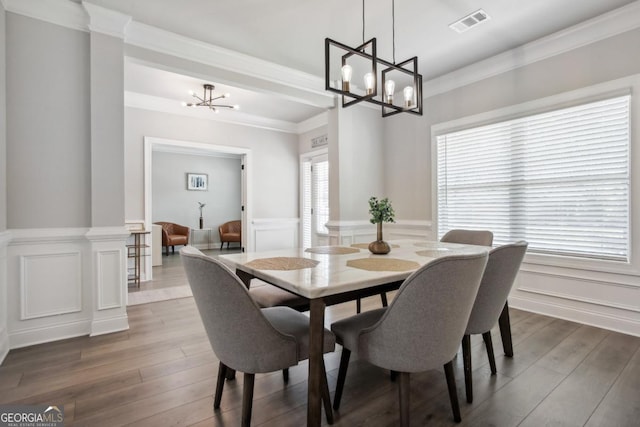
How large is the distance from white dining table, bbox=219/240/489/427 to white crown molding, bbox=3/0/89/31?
2.33 metres

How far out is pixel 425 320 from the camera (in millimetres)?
1270

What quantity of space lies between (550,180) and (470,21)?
65.4 inches

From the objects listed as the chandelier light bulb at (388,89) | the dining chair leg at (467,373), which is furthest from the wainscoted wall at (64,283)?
the dining chair leg at (467,373)

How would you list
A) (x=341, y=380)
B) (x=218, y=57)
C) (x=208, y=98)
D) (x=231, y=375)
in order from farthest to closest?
(x=208, y=98)
(x=218, y=57)
(x=231, y=375)
(x=341, y=380)

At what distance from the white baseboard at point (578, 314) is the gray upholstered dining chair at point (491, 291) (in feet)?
5.49

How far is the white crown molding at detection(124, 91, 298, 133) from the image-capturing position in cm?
465

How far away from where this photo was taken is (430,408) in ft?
5.39

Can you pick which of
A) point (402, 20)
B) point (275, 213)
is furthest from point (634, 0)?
point (275, 213)

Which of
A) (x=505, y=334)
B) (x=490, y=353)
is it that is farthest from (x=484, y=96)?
(x=490, y=353)

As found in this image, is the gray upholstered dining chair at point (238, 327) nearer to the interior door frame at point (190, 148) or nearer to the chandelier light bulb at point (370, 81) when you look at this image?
the chandelier light bulb at point (370, 81)

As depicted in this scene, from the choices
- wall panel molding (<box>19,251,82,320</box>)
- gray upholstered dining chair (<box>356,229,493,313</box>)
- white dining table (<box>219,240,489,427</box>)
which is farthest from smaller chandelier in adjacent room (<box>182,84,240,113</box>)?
gray upholstered dining chair (<box>356,229,493,313</box>)

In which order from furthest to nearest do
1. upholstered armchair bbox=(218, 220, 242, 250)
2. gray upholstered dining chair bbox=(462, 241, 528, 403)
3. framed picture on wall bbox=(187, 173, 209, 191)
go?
framed picture on wall bbox=(187, 173, 209, 191) → upholstered armchair bbox=(218, 220, 242, 250) → gray upholstered dining chair bbox=(462, 241, 528, 403)

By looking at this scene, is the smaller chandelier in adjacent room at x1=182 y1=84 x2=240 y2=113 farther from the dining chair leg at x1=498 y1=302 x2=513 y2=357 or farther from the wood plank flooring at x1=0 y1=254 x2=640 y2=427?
the dining chair leg at x1=498 y1=302 x2=513 y2=357

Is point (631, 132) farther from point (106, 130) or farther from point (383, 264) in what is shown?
point (106, 130)
